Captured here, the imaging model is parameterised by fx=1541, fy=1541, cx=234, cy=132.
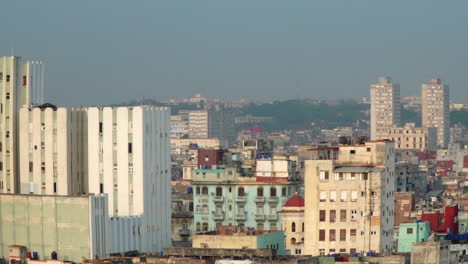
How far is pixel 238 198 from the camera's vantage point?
96.2m

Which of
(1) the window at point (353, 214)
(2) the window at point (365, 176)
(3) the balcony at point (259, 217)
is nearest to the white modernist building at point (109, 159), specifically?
(1) the window at point (353, 214)

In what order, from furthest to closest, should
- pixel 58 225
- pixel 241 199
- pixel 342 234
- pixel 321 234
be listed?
pixel 241 199 → pixel 321 234 → pixel 342 234 → pixel 58 225

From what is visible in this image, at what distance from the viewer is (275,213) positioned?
9362cm

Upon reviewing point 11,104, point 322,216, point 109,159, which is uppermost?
point 11,104

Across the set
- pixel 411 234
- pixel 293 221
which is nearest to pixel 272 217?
pixel 293 221

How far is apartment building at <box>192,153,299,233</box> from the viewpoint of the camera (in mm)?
94000

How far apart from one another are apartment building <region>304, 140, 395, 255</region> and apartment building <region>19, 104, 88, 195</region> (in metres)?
12.2

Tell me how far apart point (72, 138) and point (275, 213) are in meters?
23.3

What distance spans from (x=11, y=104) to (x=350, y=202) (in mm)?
17574

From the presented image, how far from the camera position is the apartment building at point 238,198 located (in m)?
94.0

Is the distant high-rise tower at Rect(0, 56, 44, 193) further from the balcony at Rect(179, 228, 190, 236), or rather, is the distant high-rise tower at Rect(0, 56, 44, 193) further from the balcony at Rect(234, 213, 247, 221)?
the balcony at Rect(234, 213, 247, 221)

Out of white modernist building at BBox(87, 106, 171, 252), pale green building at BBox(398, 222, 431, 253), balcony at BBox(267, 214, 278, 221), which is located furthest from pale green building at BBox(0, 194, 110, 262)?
balcony at BBox(267, 214, 278, 221)

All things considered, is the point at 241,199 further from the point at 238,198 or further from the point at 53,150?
the point at 53,150

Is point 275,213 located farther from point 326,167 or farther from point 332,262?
point 332,262
